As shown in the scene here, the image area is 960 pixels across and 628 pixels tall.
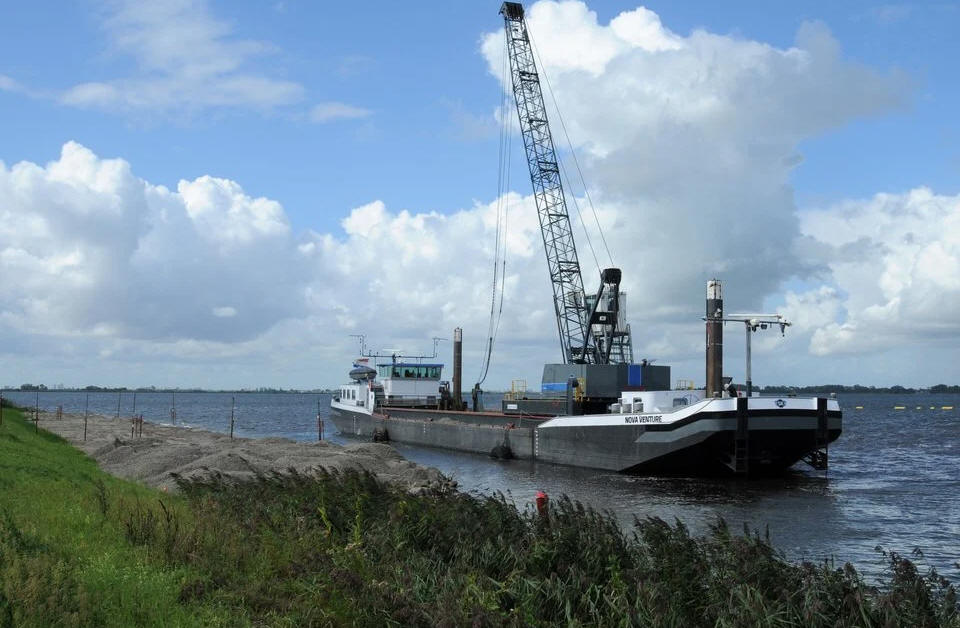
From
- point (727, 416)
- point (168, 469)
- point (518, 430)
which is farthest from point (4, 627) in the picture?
point (518, 430)

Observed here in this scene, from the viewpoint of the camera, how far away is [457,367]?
230 feet

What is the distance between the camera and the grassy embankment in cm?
949

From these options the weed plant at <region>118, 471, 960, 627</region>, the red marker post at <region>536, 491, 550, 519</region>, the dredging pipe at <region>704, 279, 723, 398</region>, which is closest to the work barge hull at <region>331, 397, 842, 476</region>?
the dredging pipe at <region>704, 279, 723, 398</region>

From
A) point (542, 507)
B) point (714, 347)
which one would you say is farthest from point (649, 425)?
point (542, 507)

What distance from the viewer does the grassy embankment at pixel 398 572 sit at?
31.1ft

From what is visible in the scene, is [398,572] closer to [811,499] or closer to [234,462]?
[234,462]

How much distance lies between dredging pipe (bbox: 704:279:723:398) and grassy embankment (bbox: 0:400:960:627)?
22092 millimetres

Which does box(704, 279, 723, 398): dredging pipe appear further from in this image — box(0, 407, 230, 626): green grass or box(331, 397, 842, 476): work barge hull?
box(0, 407, 230, 626): green grass

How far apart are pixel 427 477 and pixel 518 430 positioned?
16199mm

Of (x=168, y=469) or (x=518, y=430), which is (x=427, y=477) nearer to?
(x=168, y=469)

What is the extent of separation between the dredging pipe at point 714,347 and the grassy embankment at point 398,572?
72.5ft

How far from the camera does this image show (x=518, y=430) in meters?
46.7

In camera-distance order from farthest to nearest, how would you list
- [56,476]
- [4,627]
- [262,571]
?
[56,476]
[262,571]
[4,627]

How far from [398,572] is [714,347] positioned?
1084 inches
